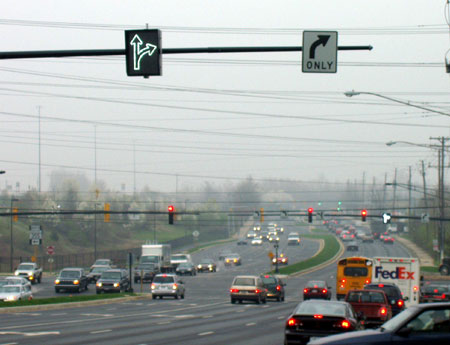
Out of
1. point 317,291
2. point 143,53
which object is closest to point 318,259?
point 317,291

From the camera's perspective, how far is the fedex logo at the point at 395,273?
137 feet

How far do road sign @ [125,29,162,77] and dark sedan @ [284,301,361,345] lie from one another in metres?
6.85

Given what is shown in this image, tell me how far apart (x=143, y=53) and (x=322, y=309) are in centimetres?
748

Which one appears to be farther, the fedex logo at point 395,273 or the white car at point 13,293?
the white car at point 13,293

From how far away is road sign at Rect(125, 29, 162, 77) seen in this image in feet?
53.7

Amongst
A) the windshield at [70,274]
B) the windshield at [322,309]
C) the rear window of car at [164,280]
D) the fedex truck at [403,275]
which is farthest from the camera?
the windshield at [70,274]

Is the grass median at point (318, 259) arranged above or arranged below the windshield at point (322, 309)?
below

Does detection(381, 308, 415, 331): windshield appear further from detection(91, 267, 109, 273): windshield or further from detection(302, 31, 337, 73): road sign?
detection(91, 267, 109, 273): windshield

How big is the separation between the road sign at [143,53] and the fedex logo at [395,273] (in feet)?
94.6

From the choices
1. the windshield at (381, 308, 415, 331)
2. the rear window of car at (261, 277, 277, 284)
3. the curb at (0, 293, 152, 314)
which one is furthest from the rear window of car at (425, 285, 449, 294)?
the windshield at (381, 308, 415, 331)

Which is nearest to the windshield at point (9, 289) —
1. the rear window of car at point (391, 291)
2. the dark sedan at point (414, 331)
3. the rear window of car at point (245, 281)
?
the rear window of car at point (245, 281)

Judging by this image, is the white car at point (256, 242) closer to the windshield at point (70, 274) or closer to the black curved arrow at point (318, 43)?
the windshield at point (70, 274)

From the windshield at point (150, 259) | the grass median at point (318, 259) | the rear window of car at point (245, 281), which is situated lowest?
the grass median at point (318, 259)

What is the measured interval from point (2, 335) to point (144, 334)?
14.3ft
